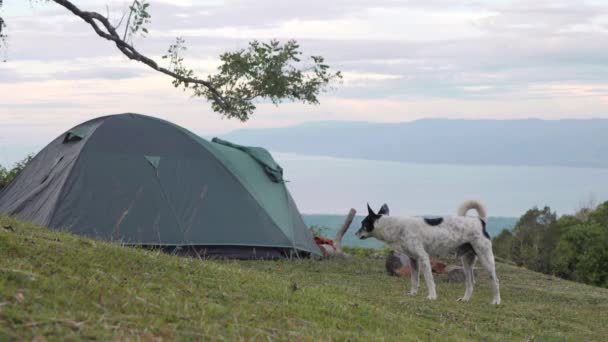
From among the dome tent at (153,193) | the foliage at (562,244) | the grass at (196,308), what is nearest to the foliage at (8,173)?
the dome tent at (153,193)

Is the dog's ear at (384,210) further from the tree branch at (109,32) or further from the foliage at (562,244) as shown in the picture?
the foliage at (562,244)

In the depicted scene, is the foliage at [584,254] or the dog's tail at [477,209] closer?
the dog's tail at [477,209]

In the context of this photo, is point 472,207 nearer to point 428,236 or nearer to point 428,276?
point 428,236

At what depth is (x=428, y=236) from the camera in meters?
15.5

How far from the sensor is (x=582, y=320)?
1541cm

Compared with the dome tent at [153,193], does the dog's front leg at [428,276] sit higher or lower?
lower

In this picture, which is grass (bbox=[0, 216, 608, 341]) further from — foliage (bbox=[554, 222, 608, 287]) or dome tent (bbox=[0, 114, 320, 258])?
foliage (bbox=[554, 222, 608, 287])

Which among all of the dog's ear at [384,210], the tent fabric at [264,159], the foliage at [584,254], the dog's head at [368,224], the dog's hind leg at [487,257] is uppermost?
the tent fabric at [264,159]

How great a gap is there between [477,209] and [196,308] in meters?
8.27

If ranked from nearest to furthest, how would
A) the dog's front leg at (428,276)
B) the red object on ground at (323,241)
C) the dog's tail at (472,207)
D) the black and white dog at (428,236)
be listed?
the dog's front leg at (428,276) < the black and white dog at (428,236) < the dog's tail at (472,207) < the red object on ground at (323,241)

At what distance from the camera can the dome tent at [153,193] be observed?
1934 centimetres

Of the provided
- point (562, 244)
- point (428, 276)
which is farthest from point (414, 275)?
point (562, 244)

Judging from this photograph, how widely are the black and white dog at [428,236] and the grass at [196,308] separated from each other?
0.63 meters

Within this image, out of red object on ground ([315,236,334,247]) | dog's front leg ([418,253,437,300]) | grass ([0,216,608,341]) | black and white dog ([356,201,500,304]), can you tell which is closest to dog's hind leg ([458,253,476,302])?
black and white dog ([356,201,500,304])
